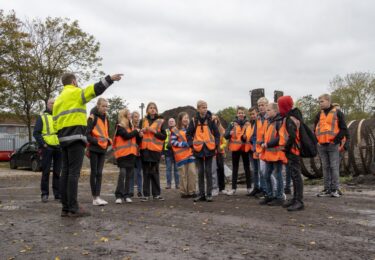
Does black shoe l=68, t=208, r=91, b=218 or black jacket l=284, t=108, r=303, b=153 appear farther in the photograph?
black jacket l=284, t=108, r=303, b=153

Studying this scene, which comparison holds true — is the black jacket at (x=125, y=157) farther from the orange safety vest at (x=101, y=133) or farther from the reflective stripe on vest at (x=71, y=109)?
the reflective stripe on vest at (x=71, y=109)

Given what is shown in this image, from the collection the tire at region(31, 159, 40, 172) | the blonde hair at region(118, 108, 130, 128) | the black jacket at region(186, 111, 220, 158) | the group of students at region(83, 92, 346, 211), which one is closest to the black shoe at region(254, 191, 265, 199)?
the group of students at region(83, 92, 346, 211)

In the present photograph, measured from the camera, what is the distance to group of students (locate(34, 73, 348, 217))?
6.59 m

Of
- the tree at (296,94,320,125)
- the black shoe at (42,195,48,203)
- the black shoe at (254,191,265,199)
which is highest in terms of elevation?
the tree at (296,94,320,125)

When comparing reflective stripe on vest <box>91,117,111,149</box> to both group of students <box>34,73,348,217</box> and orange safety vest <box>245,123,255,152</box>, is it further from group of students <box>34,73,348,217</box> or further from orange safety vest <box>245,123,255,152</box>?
orange safety vest <box>245,123,255,152</box>

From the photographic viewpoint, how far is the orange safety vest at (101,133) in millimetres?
7943

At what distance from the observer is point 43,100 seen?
30578mm

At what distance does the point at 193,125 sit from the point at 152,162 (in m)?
1.17

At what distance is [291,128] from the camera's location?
7.21 metres

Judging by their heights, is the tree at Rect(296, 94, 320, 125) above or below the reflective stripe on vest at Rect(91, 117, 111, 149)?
above

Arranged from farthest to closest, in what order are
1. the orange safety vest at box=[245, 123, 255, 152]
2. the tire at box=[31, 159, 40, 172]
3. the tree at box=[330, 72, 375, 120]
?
the tree at box=[330, 72, 375, 120], the tire at box=[31, 159, 40, 172], the orange safety vest at box=[245, 123, 255, 152]

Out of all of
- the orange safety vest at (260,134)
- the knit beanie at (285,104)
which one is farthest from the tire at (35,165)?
the knit beanie at (285,104)

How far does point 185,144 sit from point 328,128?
3163 millimetres

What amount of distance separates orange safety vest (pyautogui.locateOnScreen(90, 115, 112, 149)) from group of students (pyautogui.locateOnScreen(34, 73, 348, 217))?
0.02 m
